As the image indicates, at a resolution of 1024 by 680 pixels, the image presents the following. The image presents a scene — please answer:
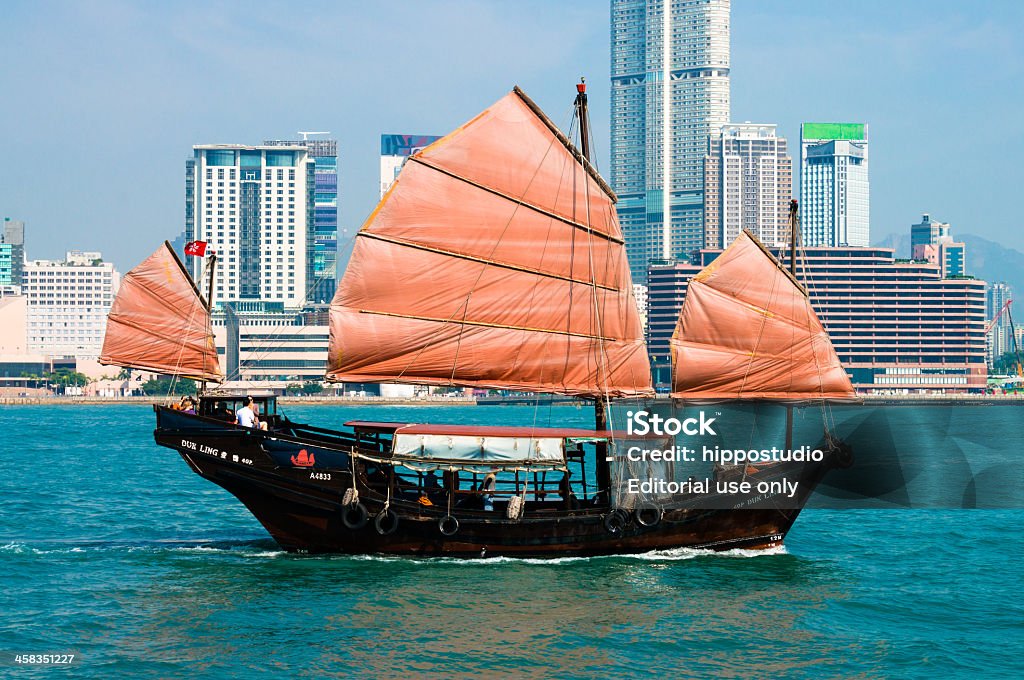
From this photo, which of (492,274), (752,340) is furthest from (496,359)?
(752,340)

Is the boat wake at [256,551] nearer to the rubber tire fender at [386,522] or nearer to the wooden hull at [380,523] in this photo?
the wooden hull at [380,523]

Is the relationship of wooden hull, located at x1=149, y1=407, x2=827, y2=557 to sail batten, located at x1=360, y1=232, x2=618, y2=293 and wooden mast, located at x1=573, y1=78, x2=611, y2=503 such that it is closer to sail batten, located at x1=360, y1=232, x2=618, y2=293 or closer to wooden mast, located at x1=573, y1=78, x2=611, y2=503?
wooden mast, located at x1=573, y1=78, x2=611, y2=503

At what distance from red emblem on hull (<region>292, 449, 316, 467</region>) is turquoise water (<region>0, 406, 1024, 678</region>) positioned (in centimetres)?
214

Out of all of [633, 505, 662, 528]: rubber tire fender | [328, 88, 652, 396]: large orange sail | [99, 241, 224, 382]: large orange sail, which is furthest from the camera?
[99, 241, 224, 382]: large orange sail

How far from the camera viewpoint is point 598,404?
1192 inches

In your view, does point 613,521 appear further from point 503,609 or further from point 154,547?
point 154,547

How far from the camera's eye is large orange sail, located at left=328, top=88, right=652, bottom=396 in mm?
30859

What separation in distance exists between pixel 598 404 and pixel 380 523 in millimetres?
6052

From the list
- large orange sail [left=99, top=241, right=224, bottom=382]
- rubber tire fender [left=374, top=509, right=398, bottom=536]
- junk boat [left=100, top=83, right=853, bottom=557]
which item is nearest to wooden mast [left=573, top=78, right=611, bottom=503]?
junk boat [left=100, top=83, right=853, bottom=557]

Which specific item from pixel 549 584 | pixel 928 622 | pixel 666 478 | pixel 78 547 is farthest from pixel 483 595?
pixel 78 547

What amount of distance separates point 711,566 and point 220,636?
36.5 feet

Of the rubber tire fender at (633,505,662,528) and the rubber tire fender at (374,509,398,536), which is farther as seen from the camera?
the rubber tire fender at (633,505,662,528)

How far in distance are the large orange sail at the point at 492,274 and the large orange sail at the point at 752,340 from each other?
4493 millimetres

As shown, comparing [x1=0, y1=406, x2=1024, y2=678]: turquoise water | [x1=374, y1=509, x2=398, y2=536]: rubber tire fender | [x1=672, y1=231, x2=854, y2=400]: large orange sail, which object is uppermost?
[x1=672, y1=231, x2=854, y2=400]: large orange sail
